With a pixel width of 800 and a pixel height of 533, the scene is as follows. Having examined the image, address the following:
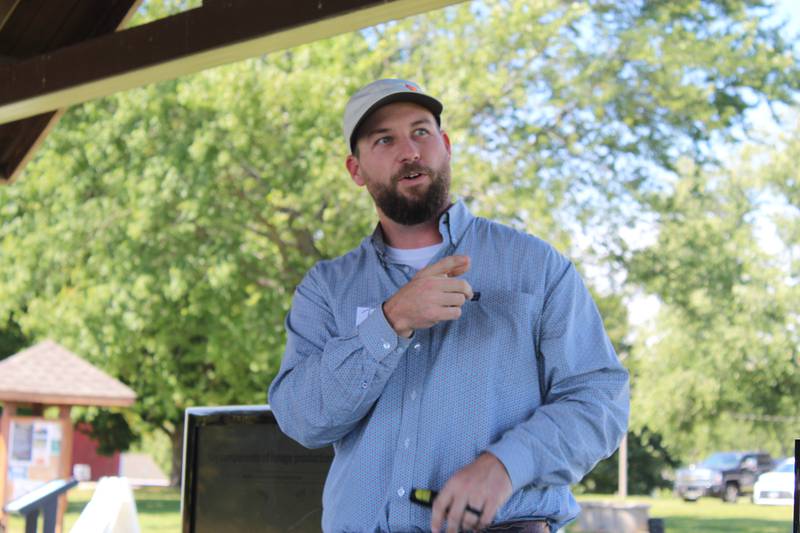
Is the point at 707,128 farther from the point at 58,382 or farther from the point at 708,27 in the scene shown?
the point at 58,382

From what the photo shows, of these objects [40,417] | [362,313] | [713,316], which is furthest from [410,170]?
[713,316]

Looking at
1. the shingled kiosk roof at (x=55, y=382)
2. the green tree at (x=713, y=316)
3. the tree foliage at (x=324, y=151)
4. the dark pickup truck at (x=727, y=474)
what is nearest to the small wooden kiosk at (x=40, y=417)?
the shingled kiosk roof at (x=55, y=382)

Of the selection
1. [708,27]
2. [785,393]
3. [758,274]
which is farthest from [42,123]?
[785,393]

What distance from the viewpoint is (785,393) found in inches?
948

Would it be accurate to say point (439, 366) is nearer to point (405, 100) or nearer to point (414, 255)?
point (414, 255)

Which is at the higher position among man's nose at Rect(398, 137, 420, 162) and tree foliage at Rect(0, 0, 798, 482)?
tree foliage at Rect(0, 0, 798, 482)

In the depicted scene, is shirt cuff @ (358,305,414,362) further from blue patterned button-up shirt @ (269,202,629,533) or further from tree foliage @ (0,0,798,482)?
tree foliage @ (0,0,798,482)

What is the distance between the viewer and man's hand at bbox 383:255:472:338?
5.13ft

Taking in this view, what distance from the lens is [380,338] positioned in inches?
64.5

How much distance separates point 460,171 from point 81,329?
19.9 feet

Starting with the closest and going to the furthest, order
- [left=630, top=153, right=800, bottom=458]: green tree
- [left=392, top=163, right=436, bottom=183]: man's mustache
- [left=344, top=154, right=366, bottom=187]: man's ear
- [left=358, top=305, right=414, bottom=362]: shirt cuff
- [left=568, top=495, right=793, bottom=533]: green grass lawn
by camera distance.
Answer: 1. [left=358, top=305, right=414, bottom=362]: shirt cuff
2. [left=392, top=163, right=436, bottom=183]: man's mustache
3. [left=344, top=154, right=366, bottom=187]: man's ear
4. [left=630, top=153, right=800, bottom=458]: green tree
5. [left=568, top=495, right=793, bottom=533]: green grass lawn

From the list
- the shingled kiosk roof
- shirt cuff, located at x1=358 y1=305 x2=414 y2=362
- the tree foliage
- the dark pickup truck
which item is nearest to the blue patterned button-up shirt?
shirt cuff, located at x1=358 y1=305 x2=414 y2=362

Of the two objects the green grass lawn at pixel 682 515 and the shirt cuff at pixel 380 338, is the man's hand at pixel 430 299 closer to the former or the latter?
the shirt cuff at pixel 380 338

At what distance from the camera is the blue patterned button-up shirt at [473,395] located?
1.64 m
